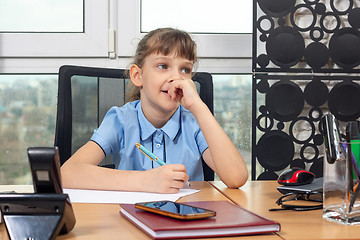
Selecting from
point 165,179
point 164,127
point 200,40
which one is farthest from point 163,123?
point 200,40

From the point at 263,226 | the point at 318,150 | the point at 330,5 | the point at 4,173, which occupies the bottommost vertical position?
the point at 4,173

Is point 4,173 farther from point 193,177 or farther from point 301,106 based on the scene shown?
point 301,106

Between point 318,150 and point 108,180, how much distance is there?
127 centimetres

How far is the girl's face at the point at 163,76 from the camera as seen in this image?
150cm

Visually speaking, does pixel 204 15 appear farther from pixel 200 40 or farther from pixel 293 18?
pixel 293 18

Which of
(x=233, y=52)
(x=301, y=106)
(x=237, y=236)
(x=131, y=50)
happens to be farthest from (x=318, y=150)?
(x=237, y=236)

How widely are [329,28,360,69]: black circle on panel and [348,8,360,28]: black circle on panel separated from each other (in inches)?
2.5

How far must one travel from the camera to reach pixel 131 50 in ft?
7.42

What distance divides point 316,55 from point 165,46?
2.93 ft

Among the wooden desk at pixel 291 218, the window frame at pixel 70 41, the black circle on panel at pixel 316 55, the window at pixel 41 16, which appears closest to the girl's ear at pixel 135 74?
the wooden desk at pixel 291 218

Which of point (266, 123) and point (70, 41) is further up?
point (70, 41)

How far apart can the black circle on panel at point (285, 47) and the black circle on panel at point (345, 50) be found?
142 mm

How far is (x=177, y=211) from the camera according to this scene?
0.75 meters

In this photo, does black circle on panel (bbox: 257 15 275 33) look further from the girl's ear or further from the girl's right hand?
the girl's right hand
